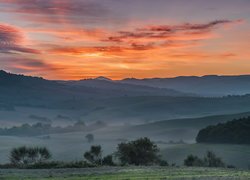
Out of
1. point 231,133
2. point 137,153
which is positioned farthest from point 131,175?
point 231,133

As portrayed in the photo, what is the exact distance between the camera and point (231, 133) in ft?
575

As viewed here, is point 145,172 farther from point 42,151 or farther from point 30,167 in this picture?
point 42,151

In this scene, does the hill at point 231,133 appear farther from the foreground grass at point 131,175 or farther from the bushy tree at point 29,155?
the foreground grass at point 131,175

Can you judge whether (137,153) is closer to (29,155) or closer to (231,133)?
(29,155)

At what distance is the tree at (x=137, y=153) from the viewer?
275 ft

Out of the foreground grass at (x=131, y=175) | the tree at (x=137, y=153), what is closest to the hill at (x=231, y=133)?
the tree at (x=137, y=153)

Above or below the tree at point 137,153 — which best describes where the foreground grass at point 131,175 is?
below

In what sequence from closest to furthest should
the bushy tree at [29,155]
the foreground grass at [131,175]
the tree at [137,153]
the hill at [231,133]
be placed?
1. the foreground grass at [131,175]
2. the bushy tree at [29,155]
3. the tree at [137,153]
4. the hill at [231,133]

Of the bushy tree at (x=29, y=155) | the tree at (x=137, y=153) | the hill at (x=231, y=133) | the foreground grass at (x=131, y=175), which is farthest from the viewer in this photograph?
the hill at (x=231, y=133)

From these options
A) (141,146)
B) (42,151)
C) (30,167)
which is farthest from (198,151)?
(30,167)

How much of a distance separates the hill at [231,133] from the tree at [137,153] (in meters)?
91.8

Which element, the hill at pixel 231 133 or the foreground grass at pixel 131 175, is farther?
the hill at pixel 231 133

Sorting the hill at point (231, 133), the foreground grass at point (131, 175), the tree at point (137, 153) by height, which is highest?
the hill at point (231, 133)

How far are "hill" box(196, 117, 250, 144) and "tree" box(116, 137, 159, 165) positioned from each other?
301ft
